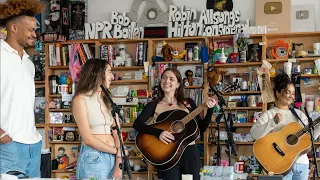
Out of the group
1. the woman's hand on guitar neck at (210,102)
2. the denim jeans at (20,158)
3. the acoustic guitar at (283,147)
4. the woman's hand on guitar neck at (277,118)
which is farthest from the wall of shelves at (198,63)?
the denim jeans at (20,158)

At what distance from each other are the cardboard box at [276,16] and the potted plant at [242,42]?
23 cm

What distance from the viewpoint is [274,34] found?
5.71m

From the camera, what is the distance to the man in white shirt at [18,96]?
102 inches

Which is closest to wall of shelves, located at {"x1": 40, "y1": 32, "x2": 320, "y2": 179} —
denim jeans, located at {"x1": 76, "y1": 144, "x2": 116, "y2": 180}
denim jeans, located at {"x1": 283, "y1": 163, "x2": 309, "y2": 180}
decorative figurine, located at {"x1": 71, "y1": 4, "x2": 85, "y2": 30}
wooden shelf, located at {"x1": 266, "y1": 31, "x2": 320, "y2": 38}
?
wooden shelf, located at {"x1": 266, "y1": 31, "x2": 320, "y2": 38}

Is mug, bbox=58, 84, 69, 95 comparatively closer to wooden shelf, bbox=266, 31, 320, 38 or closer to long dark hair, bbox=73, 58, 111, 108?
wooden shelf, bbox=266, 31, 320, 38

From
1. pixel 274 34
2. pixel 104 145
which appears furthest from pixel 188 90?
pixel 104 145

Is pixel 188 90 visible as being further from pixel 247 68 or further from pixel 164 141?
pixel 164 141

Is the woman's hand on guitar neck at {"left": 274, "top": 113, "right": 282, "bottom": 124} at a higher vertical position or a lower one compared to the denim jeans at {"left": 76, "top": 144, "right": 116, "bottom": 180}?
higher

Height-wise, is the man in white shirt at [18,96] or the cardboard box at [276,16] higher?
the cardboard box at [276,16]

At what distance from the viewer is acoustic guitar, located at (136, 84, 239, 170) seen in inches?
158

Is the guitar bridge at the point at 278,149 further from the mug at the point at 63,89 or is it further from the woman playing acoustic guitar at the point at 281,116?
the mug at the point at 63,89

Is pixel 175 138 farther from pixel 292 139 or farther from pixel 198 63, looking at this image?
pixel 198 63

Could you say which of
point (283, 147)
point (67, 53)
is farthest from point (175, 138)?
point (67, 53)

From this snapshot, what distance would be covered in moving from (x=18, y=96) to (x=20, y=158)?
0.34m
